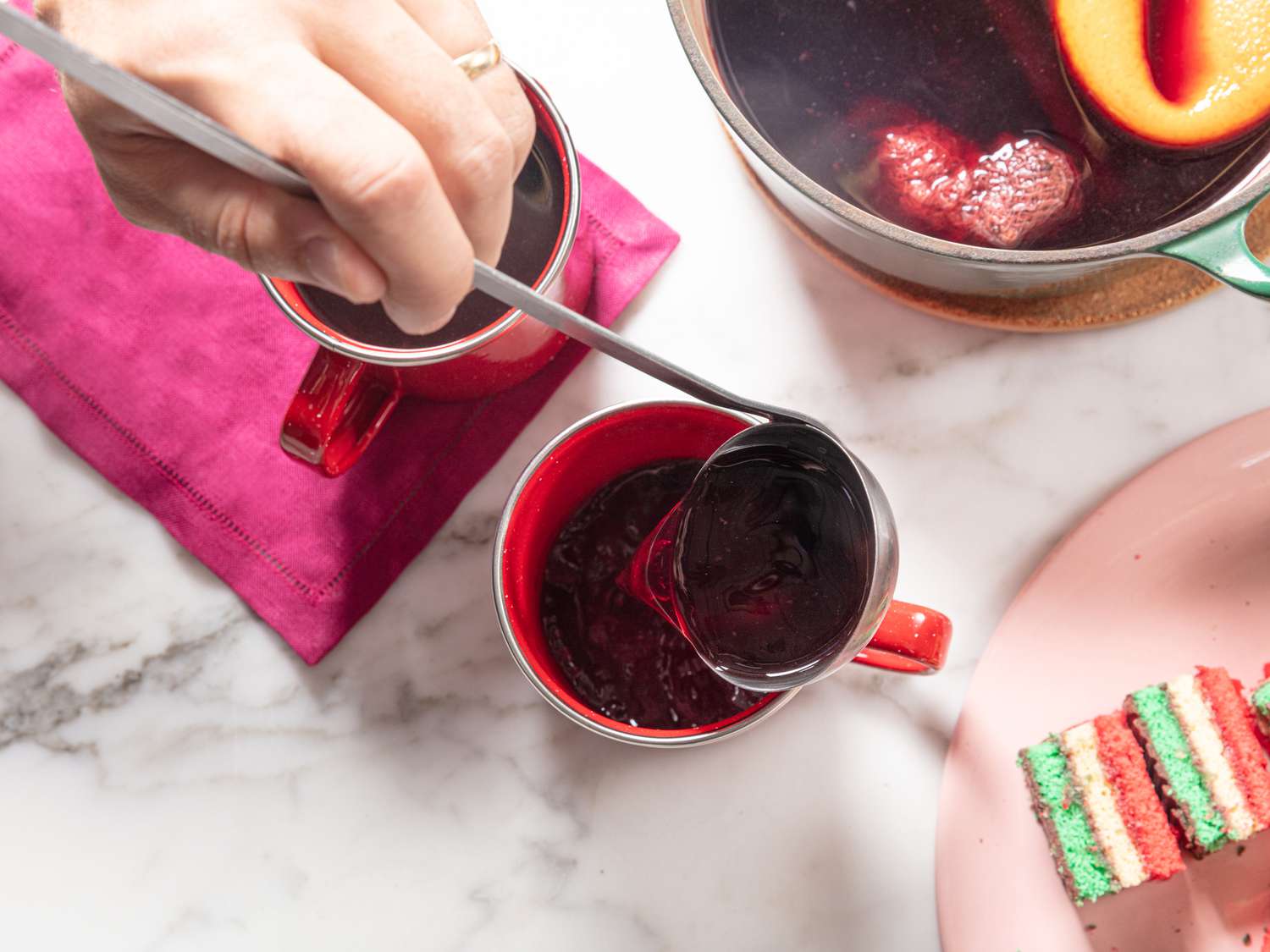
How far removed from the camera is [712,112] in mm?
667

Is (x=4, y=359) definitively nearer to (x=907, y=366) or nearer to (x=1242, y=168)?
(x=907, y=366)

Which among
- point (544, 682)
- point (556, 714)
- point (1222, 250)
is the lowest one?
point (556, 714)

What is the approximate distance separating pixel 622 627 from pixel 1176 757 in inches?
13.7

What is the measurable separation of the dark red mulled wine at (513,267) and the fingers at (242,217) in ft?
0.50

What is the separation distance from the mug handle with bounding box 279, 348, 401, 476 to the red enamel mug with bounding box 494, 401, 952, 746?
4.3 inches

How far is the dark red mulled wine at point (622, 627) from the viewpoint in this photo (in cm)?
58

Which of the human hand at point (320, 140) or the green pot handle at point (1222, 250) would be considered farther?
the green pot handle at point (1222, 250)

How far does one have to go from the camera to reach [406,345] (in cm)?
57

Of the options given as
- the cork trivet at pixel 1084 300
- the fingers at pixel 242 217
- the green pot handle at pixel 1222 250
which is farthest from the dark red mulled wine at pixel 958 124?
the fingers at pixel 242 217

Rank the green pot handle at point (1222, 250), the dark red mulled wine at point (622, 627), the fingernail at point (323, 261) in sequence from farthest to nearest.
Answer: the dark red mulled wine at point (622, 627) < the green pot handle at point (1222, 250) < the fingernail at point (323, 261)

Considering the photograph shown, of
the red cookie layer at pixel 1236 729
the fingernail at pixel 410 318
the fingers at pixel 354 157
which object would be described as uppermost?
the fingers at pixel 354 157

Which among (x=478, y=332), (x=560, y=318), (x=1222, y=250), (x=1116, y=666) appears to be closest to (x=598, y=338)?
(x=560, y=318)

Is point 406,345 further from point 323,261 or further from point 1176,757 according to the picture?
point 1176,757

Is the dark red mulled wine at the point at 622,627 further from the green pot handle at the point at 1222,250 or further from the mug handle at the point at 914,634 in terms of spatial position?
the green pot handle at the point at 1222,250
